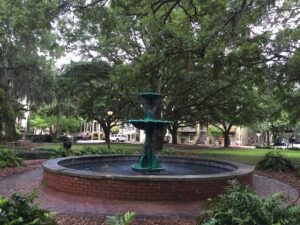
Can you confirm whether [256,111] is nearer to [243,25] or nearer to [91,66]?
[91,66]

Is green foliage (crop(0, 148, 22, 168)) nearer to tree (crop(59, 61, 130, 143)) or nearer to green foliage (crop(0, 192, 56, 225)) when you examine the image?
green foliage (crop(0, 192, 56, 225))

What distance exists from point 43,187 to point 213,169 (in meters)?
6.65

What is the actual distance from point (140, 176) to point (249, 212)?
13.1ft

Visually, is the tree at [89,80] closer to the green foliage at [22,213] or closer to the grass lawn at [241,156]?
the grass lawn at [241,156]

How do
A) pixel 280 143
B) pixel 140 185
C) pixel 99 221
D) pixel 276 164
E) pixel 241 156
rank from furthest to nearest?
pixel 280 143, pixel 241 156, pixel 276 164, pixel 140 185, pixel 99 221

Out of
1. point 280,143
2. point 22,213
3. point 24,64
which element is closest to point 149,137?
point 22,213

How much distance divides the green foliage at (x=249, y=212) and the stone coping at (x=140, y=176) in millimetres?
3168

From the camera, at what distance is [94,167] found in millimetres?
13789

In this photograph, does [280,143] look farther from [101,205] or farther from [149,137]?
[101,205]

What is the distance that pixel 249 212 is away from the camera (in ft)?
17.1

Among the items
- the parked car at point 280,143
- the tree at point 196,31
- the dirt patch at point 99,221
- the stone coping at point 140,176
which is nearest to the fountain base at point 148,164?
the stone coping at point 140,176

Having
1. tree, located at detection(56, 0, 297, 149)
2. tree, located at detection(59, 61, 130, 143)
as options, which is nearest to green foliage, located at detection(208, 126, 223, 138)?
tree, located at detection(59, 61, 130, 143)

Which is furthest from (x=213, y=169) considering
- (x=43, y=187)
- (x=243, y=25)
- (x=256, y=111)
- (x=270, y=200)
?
(x=256, y=111)

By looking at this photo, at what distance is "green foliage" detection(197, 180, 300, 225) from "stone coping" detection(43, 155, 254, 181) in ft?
10.4
